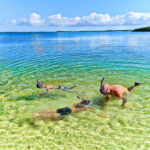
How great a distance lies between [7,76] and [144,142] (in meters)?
12.4

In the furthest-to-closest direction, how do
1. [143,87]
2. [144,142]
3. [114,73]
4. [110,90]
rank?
[114,73] → [143,87] → [110,90] → [144,142]

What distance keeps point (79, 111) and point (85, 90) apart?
2.51 metres

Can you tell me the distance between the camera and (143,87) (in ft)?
30.9

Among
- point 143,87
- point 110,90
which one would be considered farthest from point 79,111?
point 143,87

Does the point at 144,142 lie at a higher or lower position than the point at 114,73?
lower

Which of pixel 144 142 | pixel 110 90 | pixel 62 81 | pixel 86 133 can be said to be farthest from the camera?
pixel 62 81

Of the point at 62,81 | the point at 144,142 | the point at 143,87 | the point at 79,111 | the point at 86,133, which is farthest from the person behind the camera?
the point at 62,81

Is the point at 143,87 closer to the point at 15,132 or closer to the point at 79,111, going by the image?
the point at 79,111

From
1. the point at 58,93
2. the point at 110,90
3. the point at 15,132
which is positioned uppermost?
the point at 110,90

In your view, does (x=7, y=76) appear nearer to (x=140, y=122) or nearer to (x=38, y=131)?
(x=38, y=131)

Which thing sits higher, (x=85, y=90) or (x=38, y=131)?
(x=85, y=90)

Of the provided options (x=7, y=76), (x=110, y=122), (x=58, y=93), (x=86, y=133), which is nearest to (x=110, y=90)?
(x=110, y=122)

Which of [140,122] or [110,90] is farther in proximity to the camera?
[110,90]

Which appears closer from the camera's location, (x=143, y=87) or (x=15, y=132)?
(x=15, y=132)
